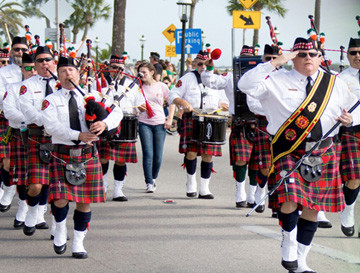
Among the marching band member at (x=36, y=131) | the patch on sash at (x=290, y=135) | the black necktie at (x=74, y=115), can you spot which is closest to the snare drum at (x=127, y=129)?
the marching band member at (x=36, y=131)

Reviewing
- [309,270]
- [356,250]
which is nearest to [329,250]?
[356,250]

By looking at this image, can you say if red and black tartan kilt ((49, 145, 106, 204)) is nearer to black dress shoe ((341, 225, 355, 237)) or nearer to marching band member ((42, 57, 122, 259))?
marching band member ((42, 57, 122, 259))

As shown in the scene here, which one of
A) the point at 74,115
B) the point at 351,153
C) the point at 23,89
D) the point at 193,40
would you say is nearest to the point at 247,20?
the point at 193,40

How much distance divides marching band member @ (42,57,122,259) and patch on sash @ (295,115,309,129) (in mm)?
1575

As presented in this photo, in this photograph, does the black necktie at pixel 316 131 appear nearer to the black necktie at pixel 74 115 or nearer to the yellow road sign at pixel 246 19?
the black necktie at pixel 74 115

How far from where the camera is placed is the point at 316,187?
16.7 feet

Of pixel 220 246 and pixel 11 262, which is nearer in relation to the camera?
pixel 11 262

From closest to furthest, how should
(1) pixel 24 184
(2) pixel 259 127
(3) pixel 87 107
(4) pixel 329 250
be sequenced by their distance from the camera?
(3) pixel 87 107 → (4) pixel 329 250 → (1) pixel 24 184 → (2) pixel 259 127

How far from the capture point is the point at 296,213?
5.04 m

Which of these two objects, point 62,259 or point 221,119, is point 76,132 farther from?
point 221,119

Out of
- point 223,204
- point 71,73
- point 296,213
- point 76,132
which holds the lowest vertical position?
point 223,204

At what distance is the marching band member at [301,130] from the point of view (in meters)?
5.00

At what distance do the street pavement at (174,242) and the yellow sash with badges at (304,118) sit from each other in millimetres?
1019

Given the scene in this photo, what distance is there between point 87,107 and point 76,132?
0.22 metres
